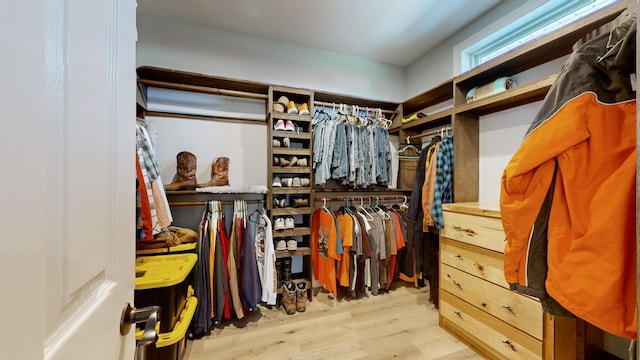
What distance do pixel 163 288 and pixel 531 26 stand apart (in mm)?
3120

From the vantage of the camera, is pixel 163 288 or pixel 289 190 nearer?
pixel 163 288

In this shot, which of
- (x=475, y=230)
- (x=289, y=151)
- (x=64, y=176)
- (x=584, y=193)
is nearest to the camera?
(x=64, y=176)

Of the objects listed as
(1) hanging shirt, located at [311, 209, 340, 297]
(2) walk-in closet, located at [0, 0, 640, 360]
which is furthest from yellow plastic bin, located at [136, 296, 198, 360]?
(1) hanging shirt, located at [311, 209, 340, 297]

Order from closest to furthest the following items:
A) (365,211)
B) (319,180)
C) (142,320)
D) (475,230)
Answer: (142,320)
(475,230)
(319,180)
(365,211)

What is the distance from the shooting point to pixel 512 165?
0.94 m

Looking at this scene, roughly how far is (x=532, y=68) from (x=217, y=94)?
2576mm

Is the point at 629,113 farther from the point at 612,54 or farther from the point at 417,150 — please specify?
the point at 417,150

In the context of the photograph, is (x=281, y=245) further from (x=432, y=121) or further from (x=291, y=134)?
(x=432, y=121)

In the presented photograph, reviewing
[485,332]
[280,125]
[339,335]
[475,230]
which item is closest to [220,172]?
[280,125]

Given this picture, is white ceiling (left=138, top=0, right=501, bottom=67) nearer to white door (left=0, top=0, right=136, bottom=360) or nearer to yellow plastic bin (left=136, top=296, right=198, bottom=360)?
white door (left=0, top=0, right=136, bottom=360)

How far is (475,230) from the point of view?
4.90ft

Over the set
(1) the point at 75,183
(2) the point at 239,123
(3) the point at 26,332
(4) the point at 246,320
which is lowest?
(4) the point at 246,320

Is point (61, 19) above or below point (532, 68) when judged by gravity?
below

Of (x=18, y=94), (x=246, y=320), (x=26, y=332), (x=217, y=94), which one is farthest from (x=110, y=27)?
(x=246, y=320)
